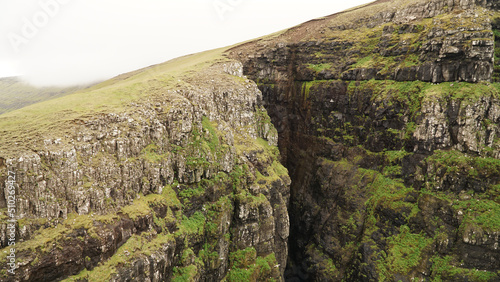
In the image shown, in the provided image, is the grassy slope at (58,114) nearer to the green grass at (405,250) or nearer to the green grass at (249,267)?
the green grass at (249,267)

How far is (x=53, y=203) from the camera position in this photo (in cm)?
2172

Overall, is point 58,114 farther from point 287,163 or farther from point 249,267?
point 287,163

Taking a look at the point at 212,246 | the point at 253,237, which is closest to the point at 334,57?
the point at 253,237

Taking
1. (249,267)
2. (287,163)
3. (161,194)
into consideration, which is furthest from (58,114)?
(287,163)

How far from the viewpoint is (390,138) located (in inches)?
1722

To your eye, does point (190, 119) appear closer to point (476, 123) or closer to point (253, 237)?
point (253, 237)

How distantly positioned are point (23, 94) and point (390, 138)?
470 ft

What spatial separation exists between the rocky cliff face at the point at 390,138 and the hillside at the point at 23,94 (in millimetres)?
91746

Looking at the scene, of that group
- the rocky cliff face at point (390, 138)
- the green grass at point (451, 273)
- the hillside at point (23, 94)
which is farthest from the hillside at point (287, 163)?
the hillside at point (23, 94)

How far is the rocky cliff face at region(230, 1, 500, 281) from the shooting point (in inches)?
1359

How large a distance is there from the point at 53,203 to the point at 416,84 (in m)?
48.4

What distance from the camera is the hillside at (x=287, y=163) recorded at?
23.0 meters

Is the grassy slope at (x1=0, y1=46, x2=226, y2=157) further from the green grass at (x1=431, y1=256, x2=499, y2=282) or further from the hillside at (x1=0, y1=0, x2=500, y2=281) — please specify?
the green grass at (x1=431, y1=256, x2=499, y2=282)

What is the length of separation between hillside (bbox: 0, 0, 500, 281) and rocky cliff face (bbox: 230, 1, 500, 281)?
227 mm
